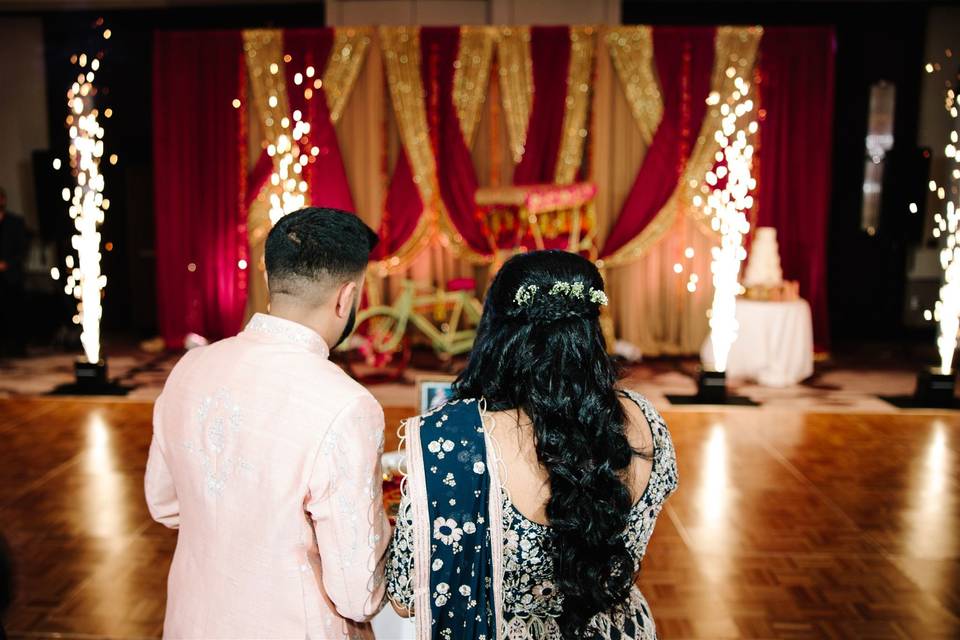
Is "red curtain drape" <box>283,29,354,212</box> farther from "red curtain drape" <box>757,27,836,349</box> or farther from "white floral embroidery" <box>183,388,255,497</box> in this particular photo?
"white floral embroidery" <box>183,388,255,497</box>

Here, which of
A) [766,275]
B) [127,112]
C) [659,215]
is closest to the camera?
[766,275]

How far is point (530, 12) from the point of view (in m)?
7.66

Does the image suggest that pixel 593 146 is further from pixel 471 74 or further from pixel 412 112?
pixel 412 112

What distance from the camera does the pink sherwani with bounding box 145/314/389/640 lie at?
127 centimetres

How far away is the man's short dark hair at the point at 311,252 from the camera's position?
139 cm

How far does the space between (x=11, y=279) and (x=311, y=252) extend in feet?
22.9

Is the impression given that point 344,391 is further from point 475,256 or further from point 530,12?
point 530,12

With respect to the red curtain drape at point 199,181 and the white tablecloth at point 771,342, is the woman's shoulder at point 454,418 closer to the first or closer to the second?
the white tablecloth at point 771,342

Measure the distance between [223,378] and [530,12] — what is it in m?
7.10

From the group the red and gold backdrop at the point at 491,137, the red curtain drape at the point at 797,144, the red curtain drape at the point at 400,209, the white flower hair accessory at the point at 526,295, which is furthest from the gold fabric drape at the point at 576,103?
the white flower hair accessory at the point at 526,295

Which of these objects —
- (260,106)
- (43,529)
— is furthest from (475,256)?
(43,529)

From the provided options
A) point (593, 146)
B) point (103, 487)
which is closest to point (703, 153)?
point (593, 146)

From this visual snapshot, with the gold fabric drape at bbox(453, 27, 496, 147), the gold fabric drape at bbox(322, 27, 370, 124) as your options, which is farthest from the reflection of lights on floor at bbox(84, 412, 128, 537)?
the gold fabric drape at bbox(453, 27, 496, 147)

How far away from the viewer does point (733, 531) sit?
360 cm
